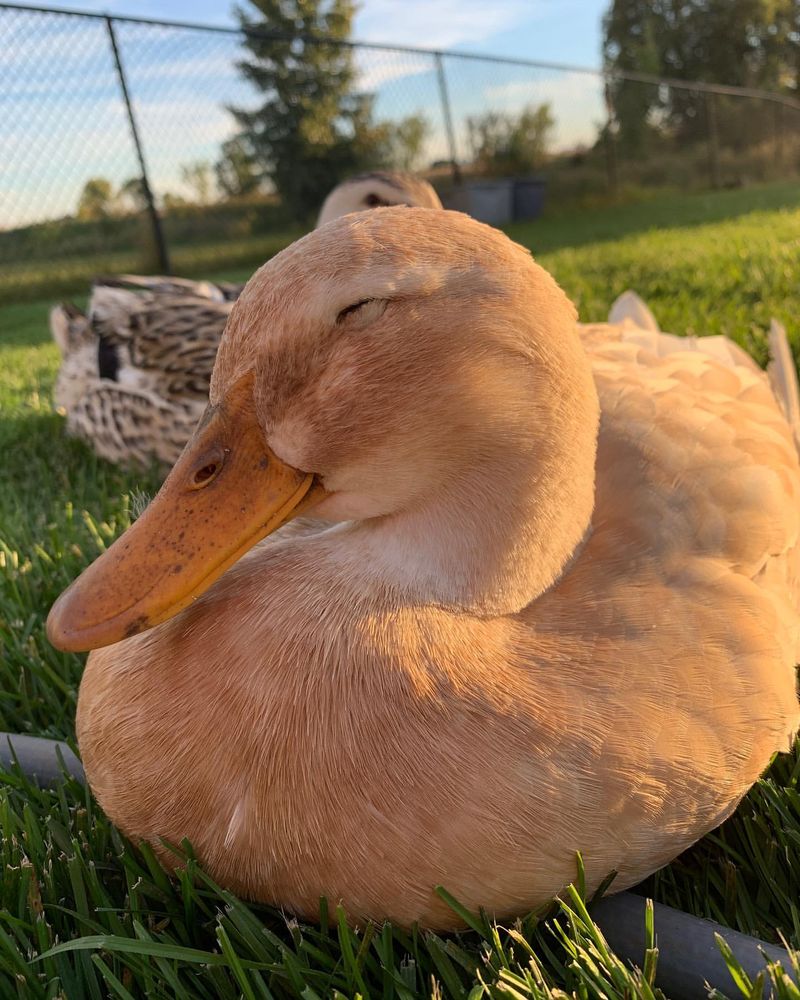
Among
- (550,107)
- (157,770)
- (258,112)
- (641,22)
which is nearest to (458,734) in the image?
(157,770)

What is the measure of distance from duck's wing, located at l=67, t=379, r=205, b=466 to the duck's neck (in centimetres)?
202

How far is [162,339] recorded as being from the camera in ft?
11.4

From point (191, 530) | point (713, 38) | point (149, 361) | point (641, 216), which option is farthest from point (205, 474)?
point (713, 38)

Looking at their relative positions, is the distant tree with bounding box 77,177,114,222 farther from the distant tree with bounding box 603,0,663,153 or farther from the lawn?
the distant tree with bounding box 603,0,663,153

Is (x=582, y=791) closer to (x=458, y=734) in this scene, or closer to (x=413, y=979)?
(x=458, y=734)

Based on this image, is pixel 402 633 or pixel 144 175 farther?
pixel 144 175

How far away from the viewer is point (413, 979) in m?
1.08

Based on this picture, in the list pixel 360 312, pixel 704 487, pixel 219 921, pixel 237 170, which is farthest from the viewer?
pixel 237 170

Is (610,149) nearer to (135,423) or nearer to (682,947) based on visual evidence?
(135,423)

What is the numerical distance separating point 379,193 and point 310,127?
872 cm

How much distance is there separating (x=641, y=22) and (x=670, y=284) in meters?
18.8

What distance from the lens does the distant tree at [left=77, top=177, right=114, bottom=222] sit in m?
9.21

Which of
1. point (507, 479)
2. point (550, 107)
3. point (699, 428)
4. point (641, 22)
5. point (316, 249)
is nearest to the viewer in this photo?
point (316, 249)

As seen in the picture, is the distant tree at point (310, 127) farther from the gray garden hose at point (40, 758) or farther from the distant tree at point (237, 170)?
the gray garden hose at point (40, 758)
